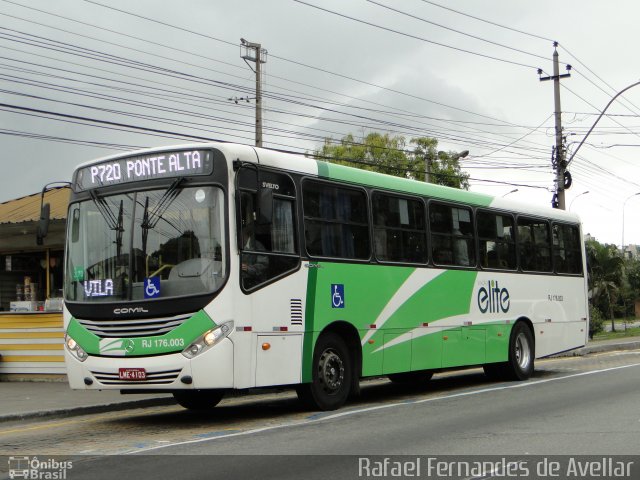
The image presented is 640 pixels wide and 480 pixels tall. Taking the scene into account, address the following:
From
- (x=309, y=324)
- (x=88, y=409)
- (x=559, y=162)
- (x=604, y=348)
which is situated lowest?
(x=88, y=409)

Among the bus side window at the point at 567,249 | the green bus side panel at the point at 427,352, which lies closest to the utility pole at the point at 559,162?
the bus side window at the point at 567,249

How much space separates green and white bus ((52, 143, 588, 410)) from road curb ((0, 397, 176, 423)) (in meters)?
1.27

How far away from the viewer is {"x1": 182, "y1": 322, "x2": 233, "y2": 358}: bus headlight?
11.0m

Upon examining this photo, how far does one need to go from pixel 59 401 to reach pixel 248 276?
5.41 metres

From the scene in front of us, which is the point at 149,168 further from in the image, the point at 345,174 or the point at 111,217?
the point at 345,174

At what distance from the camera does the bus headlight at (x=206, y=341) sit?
10969 mm

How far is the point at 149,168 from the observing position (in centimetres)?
1180

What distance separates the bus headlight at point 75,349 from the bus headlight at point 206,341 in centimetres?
158

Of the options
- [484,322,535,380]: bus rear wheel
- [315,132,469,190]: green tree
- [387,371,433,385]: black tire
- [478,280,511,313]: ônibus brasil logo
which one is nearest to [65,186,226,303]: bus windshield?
[387,371,433,385]: black tire

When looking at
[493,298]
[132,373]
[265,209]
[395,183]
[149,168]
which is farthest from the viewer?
[493,298]

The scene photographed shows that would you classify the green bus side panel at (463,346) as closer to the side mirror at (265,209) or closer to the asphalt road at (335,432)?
the asphalt road at (335,432)

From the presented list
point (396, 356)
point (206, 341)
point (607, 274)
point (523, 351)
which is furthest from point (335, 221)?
point (607, 274)

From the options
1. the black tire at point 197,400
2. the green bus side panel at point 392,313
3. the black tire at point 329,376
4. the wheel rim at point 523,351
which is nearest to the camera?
the black tire at point 329,376

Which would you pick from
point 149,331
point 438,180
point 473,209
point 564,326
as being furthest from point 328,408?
point 438,180
